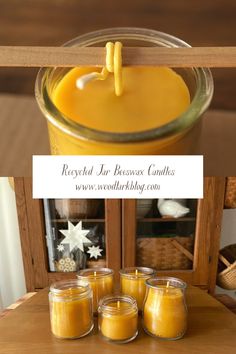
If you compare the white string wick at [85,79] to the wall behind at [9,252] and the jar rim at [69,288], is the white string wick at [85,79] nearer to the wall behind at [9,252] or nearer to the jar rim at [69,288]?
the jar rim at [69,288]

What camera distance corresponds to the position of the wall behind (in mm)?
1273

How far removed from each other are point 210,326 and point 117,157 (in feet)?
1.88

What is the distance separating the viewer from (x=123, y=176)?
0.27 metres

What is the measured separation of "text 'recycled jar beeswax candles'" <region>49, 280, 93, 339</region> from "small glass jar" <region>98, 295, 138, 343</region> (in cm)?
3

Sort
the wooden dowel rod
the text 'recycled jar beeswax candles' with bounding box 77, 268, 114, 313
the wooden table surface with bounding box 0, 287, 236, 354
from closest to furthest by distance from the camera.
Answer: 1. the wooden dowel rod
2. the wooden table surface with bounding box 0, 287, 236, 354
3. the text 'recycled jar beeswax candles' with bounding box 77, 268, 114, 313

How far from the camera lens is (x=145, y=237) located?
4.41 ft

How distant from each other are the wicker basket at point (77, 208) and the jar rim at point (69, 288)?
0.62 meters

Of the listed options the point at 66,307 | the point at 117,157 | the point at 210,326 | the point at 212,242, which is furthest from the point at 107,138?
the point at 212,242

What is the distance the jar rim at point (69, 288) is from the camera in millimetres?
645

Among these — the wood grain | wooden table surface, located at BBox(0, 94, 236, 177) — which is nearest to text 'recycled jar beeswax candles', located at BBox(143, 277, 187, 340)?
wooden table surface, located at BBox(0, 94, 236, 177)

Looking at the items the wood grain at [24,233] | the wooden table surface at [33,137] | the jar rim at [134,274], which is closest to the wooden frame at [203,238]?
the wood grain at [24,233]

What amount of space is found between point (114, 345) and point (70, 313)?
3.7 inches

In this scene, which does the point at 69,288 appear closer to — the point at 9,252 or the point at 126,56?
the point at 126,56

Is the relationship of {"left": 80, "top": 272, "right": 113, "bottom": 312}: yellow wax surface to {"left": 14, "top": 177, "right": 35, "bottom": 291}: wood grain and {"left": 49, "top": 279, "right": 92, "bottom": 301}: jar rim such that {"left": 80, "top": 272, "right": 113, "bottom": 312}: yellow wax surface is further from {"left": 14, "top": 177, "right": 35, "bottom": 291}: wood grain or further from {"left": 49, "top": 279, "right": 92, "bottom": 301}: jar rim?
{"left": 14, "top": 177, "right": 35, "bottom": 291}: wood grain
